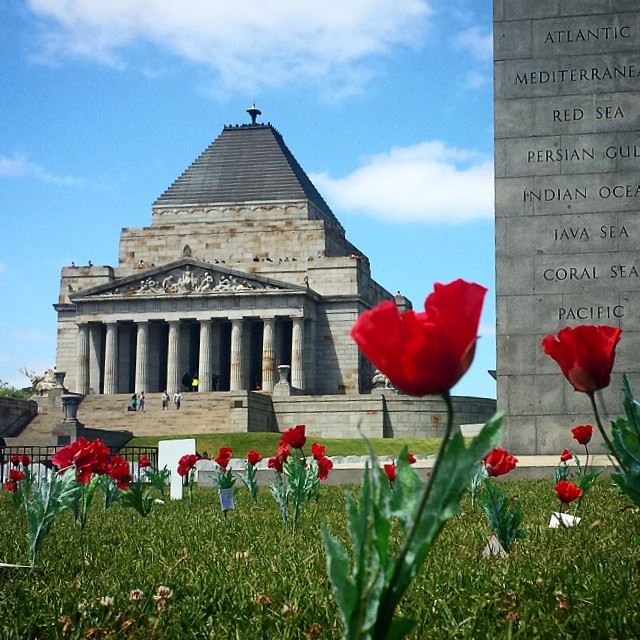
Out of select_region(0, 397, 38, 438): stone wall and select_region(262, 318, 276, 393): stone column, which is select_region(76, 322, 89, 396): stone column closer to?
select_region(0, 397, 38, 438): stone wall

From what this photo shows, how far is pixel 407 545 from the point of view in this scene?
2879 mm

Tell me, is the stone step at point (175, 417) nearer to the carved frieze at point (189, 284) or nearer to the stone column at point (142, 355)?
the stone column at point (142, 355)

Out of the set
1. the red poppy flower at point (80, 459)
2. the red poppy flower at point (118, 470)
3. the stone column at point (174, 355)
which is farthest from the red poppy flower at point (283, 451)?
the stone column at point (174, 355)

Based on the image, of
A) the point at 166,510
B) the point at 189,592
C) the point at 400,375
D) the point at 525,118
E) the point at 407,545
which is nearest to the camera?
the point at 400,375

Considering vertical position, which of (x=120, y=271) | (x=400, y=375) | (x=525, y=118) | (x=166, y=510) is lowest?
(x=166, y=510)

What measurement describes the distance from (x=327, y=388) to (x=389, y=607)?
239ft

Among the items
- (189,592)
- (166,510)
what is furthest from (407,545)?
(166,510)

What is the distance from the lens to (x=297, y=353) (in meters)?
73.5

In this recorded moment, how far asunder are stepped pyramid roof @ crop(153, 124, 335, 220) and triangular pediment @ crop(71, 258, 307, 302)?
11516 mm

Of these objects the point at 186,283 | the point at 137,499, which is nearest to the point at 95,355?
the point at 186,283

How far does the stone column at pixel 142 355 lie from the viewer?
245 ft

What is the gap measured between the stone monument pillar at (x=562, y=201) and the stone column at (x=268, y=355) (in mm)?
52347

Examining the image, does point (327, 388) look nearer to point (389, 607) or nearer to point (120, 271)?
point (120, 271)

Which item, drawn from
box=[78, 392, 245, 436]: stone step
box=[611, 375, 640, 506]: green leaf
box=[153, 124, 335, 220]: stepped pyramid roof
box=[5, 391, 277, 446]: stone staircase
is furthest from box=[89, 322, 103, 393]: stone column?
box=[611, 375, 640, 506]: green leaf
